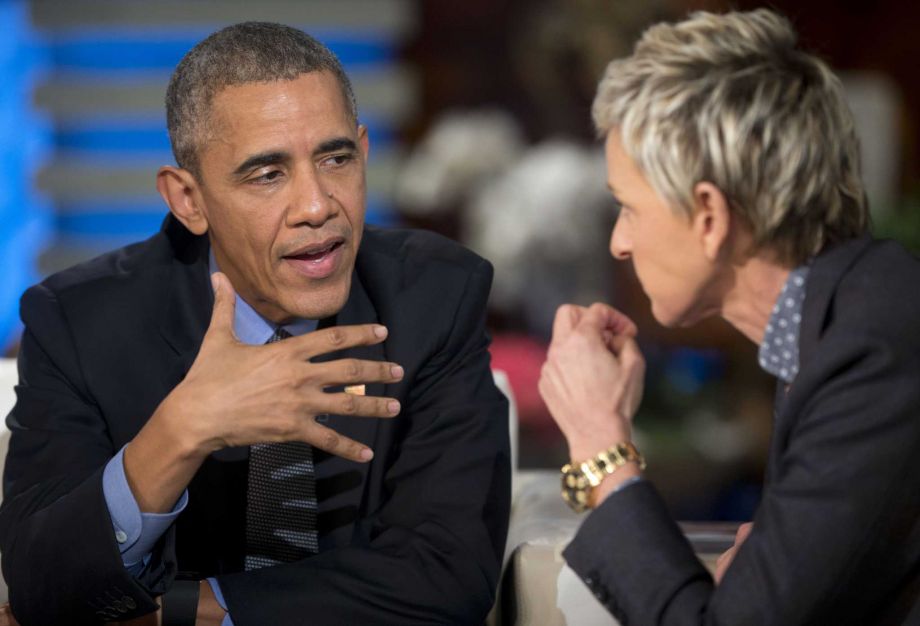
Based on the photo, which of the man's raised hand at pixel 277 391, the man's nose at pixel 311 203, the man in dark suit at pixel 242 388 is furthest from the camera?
the man's nose at pixel 311 203

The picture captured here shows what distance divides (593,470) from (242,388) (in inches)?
19.3

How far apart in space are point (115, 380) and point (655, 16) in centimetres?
336

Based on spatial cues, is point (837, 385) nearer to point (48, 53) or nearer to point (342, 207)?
point (342, 207)

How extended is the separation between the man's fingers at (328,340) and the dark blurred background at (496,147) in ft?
10.3

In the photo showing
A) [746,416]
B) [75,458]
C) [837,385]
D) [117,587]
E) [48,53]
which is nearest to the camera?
[837,385]

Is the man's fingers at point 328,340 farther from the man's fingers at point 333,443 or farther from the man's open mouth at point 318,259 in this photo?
the man's open mouth at point 318,259

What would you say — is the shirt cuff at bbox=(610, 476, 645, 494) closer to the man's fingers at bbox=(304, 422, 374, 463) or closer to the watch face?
the watch face

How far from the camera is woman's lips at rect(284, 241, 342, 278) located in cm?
191

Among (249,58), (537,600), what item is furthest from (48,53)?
(537,600)

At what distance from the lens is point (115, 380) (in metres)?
1.96

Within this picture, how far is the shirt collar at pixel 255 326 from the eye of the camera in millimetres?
2080

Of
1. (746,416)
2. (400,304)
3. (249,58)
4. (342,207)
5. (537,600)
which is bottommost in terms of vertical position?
(746,416)

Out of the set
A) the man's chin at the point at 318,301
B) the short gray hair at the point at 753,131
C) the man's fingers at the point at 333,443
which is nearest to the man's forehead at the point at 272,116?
the man's chin at the point at 318,301

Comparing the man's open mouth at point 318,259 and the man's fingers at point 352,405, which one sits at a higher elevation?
the man's open mouth at point 318,259
